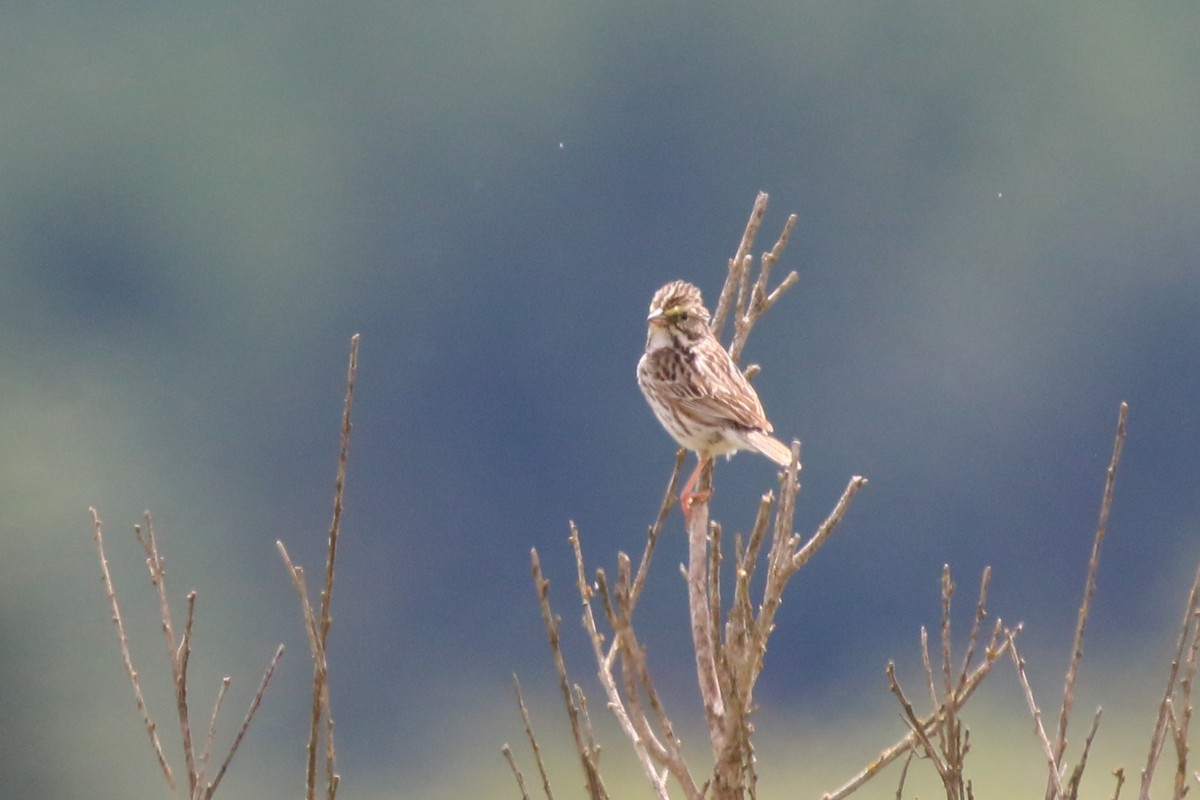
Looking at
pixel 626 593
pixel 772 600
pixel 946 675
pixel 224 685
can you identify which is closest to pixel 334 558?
pixel 224 685

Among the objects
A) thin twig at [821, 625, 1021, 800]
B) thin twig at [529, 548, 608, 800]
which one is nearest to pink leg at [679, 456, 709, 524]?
thin twig at [821, 625, 1021, 800]

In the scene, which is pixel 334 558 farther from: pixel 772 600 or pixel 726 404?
pixel 726 404

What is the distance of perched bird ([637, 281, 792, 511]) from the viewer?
155 inches

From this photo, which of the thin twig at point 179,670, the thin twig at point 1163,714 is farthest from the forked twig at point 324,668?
the thin twig at point 1163,714

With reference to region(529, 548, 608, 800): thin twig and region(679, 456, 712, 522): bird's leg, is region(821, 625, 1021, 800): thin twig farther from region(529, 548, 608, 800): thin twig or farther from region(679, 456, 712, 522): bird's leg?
region(679, 456, 712, 522): bird's leg

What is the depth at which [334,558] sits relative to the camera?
212 centimetres

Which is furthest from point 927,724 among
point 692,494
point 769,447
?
point 769,447

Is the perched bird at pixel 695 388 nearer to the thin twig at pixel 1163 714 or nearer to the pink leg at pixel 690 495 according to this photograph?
the pink leg at pixel 690 495

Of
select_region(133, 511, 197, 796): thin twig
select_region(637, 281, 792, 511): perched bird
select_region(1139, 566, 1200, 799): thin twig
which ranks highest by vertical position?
Answer: select_region(637, 281, 792, 511): perched bird

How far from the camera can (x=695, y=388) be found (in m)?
Result: 4.07

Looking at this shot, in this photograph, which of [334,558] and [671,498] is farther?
[671,498]

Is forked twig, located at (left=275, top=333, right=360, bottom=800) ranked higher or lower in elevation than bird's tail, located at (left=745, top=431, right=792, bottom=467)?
lower

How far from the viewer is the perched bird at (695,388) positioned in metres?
3.95

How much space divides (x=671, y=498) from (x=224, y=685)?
36.3 inches
